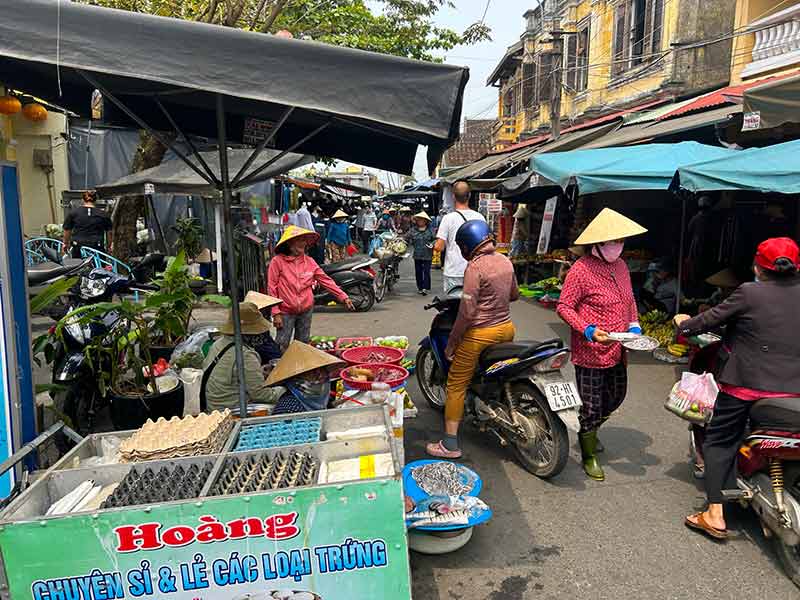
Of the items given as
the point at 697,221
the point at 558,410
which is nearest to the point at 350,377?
the point at 558,410

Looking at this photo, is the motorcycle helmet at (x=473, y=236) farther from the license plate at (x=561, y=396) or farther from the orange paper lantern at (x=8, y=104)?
the orange paper lantern at (x=8, y=104)

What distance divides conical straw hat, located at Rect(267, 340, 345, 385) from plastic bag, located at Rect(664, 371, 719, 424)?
7.09 feet

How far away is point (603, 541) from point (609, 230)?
1.95m

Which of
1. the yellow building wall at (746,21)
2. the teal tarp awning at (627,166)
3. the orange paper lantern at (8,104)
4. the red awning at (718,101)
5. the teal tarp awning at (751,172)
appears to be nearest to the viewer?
the teal tarp awning at (751,172)

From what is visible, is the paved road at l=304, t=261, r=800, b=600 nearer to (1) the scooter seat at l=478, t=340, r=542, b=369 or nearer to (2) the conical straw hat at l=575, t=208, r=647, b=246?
(1) the scooter seat at l=478, t=340, r=542, b=369

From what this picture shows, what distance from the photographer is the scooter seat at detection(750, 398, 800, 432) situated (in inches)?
109

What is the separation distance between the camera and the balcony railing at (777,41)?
351 inches

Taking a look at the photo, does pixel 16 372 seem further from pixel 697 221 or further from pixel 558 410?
pixel 697 221

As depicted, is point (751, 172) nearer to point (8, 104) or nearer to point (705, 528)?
point (705, 528)

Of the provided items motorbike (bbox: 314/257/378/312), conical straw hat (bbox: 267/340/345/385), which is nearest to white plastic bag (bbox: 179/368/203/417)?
conical straw hat (bbox: 267/340/345/385)

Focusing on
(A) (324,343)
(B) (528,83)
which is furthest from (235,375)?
(B) (528,83)

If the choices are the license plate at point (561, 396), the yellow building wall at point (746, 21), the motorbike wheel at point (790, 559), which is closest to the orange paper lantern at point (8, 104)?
the license plate at point (561, 396)

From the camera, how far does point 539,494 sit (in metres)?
3.84

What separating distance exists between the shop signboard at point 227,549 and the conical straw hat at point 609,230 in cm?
228
